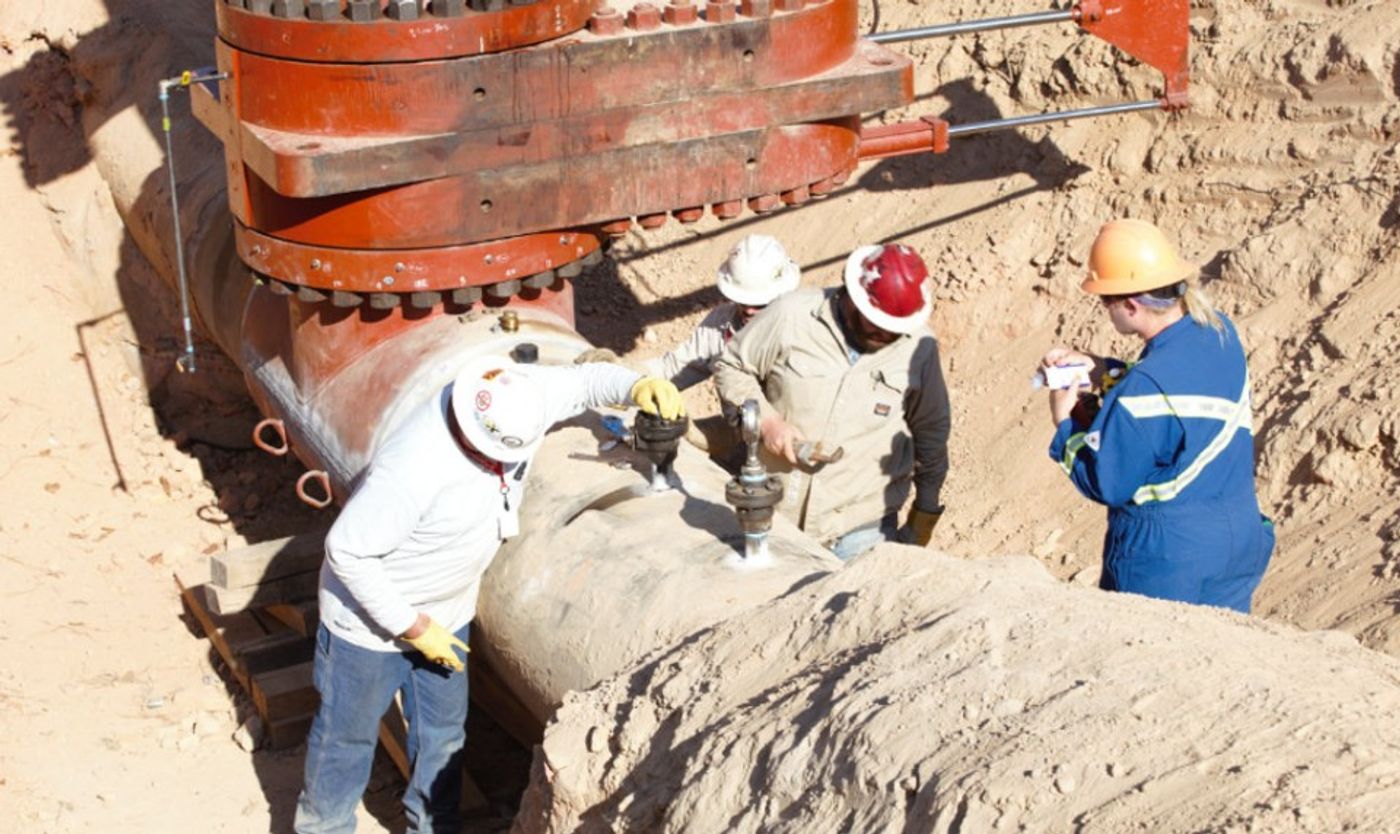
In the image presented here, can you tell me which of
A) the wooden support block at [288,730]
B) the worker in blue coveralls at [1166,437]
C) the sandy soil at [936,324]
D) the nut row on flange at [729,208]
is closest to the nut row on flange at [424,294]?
the nut row on flange at [729,208]

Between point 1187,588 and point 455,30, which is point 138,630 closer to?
point 455,30

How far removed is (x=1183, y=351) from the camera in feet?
16.6

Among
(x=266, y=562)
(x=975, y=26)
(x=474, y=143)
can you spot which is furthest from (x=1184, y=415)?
→ (x=266, y=562)

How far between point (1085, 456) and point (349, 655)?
2300 mm

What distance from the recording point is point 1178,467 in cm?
511

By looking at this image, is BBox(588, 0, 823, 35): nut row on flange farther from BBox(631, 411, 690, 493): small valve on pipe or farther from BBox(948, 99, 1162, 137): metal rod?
BBox(948, 99, 1162, 137): metal rod

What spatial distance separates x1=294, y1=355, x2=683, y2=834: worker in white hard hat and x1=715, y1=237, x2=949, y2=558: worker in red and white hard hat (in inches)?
26.7

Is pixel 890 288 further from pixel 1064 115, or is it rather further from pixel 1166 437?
pixel 1064 115

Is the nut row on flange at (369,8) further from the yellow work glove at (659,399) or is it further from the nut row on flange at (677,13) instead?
the yellow work glove at (659,399)

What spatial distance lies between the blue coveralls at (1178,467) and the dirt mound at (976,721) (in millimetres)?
462

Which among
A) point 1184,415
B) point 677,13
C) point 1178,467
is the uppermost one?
point 677,13

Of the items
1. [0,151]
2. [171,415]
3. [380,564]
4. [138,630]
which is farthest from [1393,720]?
[0,151]

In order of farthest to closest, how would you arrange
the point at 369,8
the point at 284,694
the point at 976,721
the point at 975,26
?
the point at 975,26 < the point at 284,694 < the point at 369,8 < the point at 976,721

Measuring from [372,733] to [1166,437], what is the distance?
2638 millimetres
